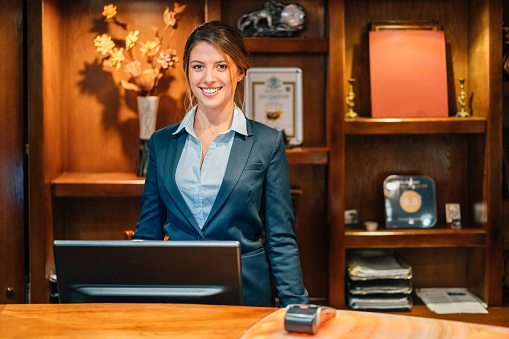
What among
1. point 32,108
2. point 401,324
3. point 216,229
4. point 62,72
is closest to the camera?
point 401,324

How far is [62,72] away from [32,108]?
0.43 metres

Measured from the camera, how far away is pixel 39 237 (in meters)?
3.28

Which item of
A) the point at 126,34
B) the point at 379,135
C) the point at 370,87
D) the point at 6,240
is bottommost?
the point at 6,240

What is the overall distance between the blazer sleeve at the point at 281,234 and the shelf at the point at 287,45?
4.49ft

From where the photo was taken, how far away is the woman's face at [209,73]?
2.06m

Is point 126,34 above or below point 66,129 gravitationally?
above

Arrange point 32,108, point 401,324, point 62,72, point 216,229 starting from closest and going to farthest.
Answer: point 401,324, point 216,229, point 32,108, point 62,72

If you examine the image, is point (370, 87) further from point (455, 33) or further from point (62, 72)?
point (62, 72)

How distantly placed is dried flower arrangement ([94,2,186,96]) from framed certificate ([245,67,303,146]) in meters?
0.46

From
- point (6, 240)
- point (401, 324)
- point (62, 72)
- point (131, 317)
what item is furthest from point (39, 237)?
point (401, 324)

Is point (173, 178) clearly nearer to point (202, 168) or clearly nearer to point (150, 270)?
point (202, 168)

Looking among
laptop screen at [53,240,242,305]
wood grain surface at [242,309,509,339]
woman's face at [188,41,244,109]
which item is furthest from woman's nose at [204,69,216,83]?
wood grain surface at [242,309,509,339]

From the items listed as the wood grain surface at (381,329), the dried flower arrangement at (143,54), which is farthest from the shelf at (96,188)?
the wood grain surface at (381,329)

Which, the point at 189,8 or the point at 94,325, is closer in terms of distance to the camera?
the point at 94,325
